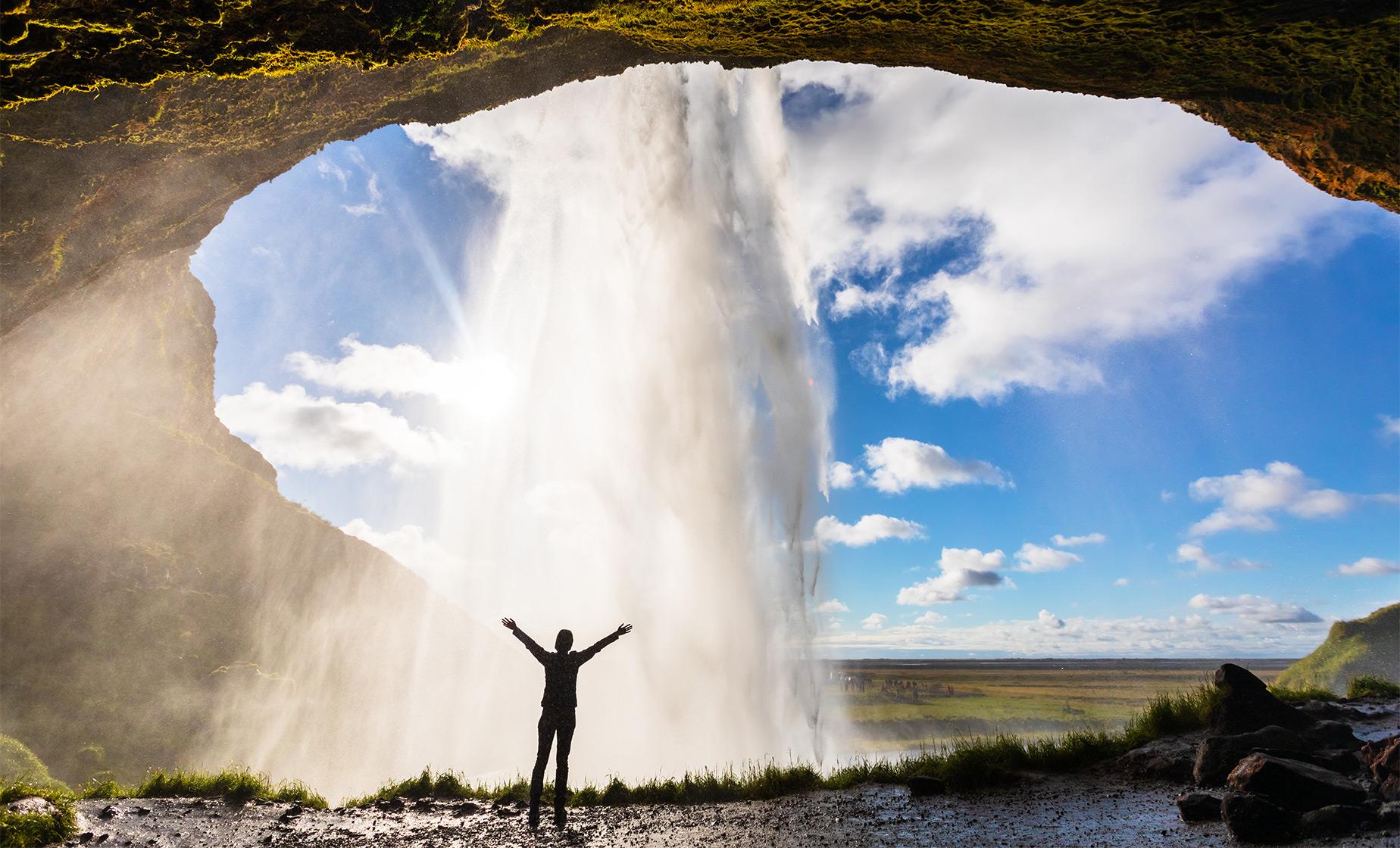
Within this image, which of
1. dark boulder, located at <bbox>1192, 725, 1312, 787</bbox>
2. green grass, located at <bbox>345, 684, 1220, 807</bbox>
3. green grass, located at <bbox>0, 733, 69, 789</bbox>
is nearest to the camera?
dark boulder, located at <bbox>1192, 725, 1312, 787</bbox>

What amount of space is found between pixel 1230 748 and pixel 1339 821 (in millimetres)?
2375

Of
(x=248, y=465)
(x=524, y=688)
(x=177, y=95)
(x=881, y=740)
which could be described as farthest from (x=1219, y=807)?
(x=524, y=688)

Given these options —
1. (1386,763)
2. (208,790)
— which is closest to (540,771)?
(208,790)

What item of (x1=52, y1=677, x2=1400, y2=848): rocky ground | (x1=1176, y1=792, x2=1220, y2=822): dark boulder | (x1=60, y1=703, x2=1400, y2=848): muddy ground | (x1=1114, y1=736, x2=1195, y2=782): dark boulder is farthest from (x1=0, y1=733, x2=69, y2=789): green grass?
(x1=1114, y1=736, x2=1195, y2=782): dark boulder

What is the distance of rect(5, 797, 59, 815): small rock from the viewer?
663cm

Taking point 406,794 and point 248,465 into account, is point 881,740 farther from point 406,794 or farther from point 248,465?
point 248,465

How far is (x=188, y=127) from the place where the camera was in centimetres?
939

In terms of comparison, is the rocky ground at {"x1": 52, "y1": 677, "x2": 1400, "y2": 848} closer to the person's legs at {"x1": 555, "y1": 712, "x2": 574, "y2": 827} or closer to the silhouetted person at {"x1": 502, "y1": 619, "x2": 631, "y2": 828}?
the person's legs at {"x1": 555, "y1": 712, "x2": 574, "y2": 827}

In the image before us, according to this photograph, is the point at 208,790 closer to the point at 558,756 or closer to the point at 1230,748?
the point at 558,756

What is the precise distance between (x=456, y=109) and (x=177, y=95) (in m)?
4.37

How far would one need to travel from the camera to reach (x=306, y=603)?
35000 millimetres

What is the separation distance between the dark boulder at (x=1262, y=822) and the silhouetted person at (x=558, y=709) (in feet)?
19.3

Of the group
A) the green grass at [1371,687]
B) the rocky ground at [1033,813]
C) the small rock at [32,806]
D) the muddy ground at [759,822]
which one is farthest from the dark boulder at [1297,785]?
the small rock at [32,806]

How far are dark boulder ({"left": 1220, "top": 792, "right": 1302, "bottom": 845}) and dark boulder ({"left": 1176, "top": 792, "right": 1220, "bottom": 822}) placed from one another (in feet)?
2.01
